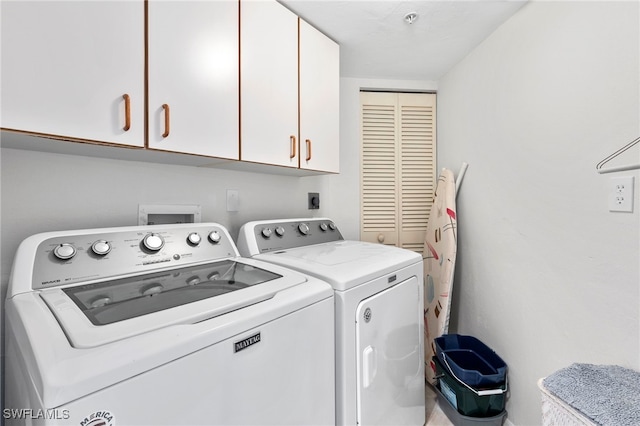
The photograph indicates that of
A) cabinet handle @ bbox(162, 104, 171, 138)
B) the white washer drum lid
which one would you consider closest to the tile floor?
the white washer drum lid

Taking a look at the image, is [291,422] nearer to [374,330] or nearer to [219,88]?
[374,330]

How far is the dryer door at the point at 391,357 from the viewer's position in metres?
1.12

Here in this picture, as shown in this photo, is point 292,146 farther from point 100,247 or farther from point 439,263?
point 439,263

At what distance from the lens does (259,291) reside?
88 centimetres

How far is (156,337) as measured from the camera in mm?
610

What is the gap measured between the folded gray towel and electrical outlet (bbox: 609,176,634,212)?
0.61 m

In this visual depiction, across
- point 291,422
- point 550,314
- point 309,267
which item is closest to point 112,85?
point 309,267

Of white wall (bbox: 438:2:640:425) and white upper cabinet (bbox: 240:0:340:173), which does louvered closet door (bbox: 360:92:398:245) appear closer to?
white wall (bbox: 438:2:640:425)

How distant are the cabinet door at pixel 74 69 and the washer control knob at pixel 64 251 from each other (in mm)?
374

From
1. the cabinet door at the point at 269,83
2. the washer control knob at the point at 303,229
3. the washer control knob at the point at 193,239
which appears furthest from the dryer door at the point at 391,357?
the cabinet door at the point at 269,83

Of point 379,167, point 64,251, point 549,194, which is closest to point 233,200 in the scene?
point 64,251

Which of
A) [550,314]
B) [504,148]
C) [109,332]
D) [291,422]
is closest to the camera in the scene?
[109,332]

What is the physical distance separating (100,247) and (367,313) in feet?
3.40

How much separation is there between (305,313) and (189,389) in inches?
14.5
